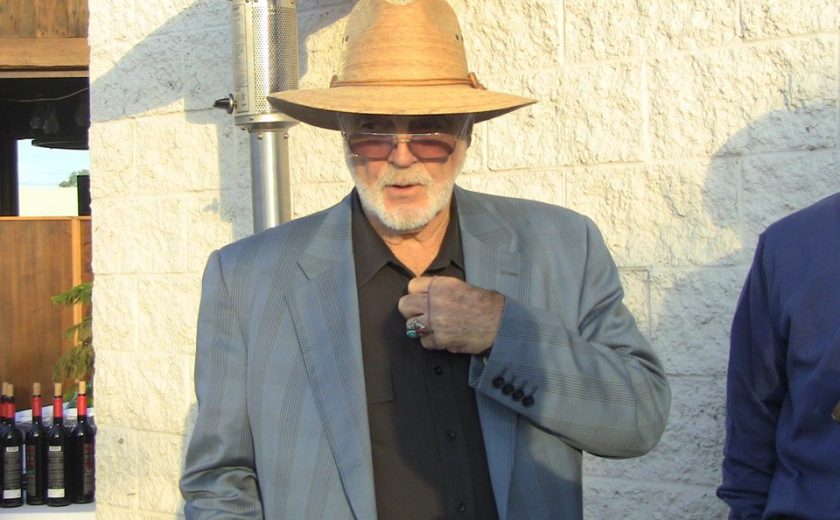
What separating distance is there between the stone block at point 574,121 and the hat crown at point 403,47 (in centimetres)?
117

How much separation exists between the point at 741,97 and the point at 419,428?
5.48 ft

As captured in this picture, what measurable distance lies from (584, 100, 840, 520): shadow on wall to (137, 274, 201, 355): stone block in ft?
6.44

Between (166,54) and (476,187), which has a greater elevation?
(166,54)

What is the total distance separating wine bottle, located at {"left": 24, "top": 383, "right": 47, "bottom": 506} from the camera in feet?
17.3

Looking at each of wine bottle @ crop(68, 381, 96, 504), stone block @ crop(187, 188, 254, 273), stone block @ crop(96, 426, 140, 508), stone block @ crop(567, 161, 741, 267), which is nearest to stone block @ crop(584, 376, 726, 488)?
stone block @ crop(567, 161, 741, 267)

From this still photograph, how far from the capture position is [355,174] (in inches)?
91.4

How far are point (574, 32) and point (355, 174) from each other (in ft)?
4.95

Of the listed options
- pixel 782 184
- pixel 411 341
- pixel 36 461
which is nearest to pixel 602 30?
pixel 782 184

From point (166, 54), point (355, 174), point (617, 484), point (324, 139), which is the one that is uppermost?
point (166, 54)

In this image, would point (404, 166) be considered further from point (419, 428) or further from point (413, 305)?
point (419, 428)

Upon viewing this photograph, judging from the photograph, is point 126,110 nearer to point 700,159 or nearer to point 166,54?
point 166,54

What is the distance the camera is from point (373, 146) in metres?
2.29

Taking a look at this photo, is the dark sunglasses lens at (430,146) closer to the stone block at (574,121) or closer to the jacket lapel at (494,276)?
the jacket lapel at (494,276)

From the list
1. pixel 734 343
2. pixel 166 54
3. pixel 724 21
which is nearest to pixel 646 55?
pixel 724 21
